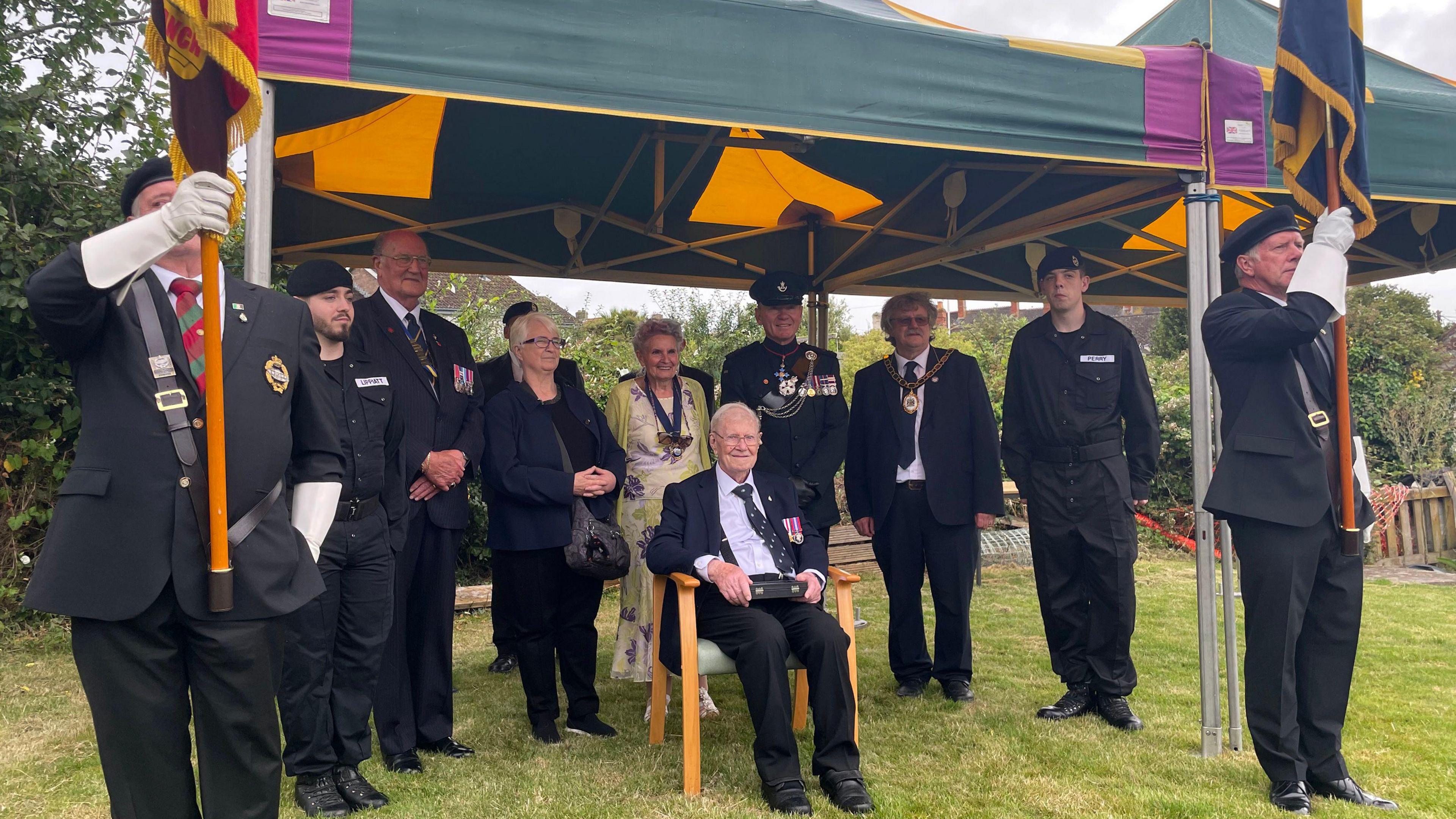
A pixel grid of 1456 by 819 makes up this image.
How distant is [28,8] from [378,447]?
4781mm

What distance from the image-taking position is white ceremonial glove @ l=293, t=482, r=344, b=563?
7.05 feet

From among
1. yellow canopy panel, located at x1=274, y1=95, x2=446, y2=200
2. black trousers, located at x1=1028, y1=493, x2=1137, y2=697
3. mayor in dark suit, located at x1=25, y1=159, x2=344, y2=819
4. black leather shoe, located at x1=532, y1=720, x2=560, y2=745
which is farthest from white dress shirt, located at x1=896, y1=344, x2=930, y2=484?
mayor in dark suit, located at x1=25, y1=159, x2=344, y2=819

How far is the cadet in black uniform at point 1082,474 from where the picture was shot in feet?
13.0

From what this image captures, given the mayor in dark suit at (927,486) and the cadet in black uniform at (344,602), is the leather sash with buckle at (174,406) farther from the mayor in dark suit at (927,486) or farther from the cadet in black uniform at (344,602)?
the mayor in dark suit at (927,486)

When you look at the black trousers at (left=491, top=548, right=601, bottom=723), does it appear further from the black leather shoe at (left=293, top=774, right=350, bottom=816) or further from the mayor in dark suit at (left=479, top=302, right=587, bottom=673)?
the black leather shoe at (left=293, top=774, right=350, bottom=816)

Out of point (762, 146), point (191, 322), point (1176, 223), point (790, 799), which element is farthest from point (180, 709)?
point (1176, 223)

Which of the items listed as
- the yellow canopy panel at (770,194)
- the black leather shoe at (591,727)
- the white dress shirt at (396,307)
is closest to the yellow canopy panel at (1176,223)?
the yellow canopy panel at (770,194)

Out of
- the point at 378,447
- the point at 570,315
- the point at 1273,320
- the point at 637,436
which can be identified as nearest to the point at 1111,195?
the point at 1273,320

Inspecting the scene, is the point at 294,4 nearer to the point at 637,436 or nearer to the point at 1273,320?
the point at 637,436

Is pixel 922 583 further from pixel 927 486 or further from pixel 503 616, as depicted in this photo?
pixel 503 616

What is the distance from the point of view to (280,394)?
206 centimetres

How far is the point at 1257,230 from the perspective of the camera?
3170mm

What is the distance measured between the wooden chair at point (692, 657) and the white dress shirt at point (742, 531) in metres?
0.16

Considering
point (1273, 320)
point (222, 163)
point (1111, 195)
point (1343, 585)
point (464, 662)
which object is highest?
point (1111, 195)
